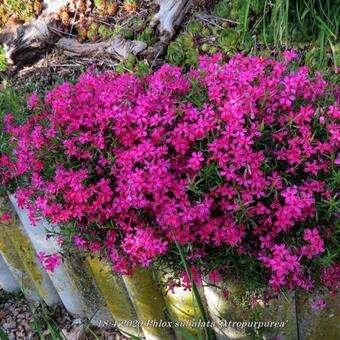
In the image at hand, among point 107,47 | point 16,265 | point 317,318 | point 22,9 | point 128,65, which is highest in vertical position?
point 22,9

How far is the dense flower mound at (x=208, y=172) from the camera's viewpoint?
1537 millimetres

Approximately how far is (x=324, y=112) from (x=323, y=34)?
47.1 inches

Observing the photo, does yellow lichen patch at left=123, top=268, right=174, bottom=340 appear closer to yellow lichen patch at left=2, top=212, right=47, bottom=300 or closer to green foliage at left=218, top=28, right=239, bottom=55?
yellow lichen patch at left=2, top=212, right=47, bottom=300

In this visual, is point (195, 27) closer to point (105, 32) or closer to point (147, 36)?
point (147, 36)

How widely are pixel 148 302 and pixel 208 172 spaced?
2.56 feet

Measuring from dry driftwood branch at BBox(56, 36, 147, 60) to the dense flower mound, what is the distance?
55.3 inches

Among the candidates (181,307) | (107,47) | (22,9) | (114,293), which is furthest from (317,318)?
(22,9)

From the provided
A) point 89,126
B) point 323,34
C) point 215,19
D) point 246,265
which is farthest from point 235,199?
point 215,19

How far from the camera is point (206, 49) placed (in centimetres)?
290

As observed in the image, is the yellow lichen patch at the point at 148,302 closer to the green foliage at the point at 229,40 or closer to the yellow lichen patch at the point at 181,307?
the yellow lichen patch at the point at 181,307

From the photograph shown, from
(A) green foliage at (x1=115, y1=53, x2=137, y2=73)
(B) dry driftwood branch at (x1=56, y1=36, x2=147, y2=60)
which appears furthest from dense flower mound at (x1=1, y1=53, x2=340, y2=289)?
(B) dry driftwood branch at (x1=56, y1=36, x2=147, y2=60)

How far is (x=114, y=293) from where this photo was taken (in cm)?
215

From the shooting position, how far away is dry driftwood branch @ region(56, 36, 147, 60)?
315 centimetres

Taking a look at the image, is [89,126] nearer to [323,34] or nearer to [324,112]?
[324,112]
